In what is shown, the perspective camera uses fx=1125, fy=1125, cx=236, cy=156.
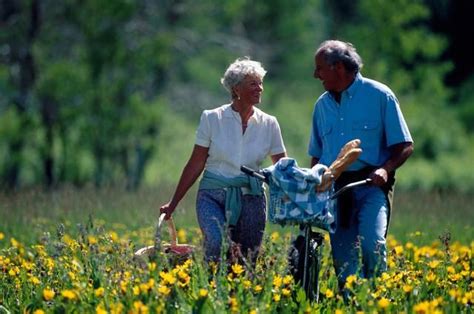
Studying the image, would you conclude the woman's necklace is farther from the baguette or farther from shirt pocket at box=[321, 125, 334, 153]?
the baguette

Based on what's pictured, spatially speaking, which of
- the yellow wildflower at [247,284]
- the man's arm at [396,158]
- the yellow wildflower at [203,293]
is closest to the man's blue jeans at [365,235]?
the man's arm at [396,158]

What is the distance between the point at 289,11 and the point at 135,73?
46.5 ft

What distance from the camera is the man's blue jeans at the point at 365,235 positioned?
7.06 m

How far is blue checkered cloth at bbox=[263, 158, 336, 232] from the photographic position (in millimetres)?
6570

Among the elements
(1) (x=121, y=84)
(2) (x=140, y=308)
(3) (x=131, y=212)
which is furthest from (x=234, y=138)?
(1) (x=121, y=84)

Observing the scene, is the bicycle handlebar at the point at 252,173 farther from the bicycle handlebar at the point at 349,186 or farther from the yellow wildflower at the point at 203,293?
the yellow wildflower at the point at 203,293

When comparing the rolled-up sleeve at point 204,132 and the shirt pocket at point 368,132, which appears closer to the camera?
the shirt pocket at point 368,132

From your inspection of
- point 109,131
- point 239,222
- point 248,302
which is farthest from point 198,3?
point 248,302

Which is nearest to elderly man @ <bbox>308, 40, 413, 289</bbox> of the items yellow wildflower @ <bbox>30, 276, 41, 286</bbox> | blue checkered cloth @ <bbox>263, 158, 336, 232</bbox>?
blue checkered cloth @ <bbox>263, 158, 336, 232</bbox>

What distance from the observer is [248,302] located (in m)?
6.07

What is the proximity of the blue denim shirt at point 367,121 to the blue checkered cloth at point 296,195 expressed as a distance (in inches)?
23.6

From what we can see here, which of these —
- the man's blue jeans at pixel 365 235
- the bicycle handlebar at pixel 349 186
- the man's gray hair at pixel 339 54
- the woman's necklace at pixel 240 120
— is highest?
the man's gray hair at pixel 339 54

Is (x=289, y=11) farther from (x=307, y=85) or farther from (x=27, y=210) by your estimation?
(x=27, y=210)

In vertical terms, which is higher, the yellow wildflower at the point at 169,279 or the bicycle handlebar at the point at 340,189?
the bicycle handlebar at the point at 340,189
